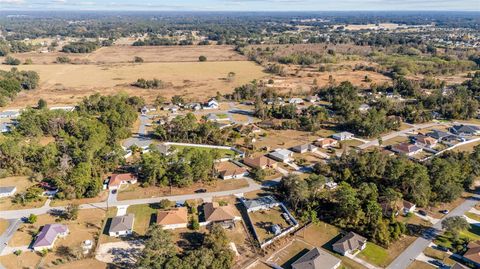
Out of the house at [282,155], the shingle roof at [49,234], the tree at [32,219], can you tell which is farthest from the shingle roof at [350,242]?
the tree at [32,219]

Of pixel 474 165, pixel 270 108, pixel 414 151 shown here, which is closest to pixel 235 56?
pixel 270 108

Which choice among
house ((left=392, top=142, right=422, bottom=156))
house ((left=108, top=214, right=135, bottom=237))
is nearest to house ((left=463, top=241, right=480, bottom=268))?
house ((left=392, top=142, right=422, bottom=156))

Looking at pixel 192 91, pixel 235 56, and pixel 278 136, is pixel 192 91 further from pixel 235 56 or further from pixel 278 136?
pixel 235 56

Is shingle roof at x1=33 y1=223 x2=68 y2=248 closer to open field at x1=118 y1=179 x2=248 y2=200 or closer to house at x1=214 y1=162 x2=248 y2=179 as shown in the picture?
open field at x1=118 y1=179 x2=248 y2=200

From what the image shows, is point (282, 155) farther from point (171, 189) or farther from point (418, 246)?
point (418, 246)

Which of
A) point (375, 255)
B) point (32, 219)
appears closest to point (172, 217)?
point (32, 219)
